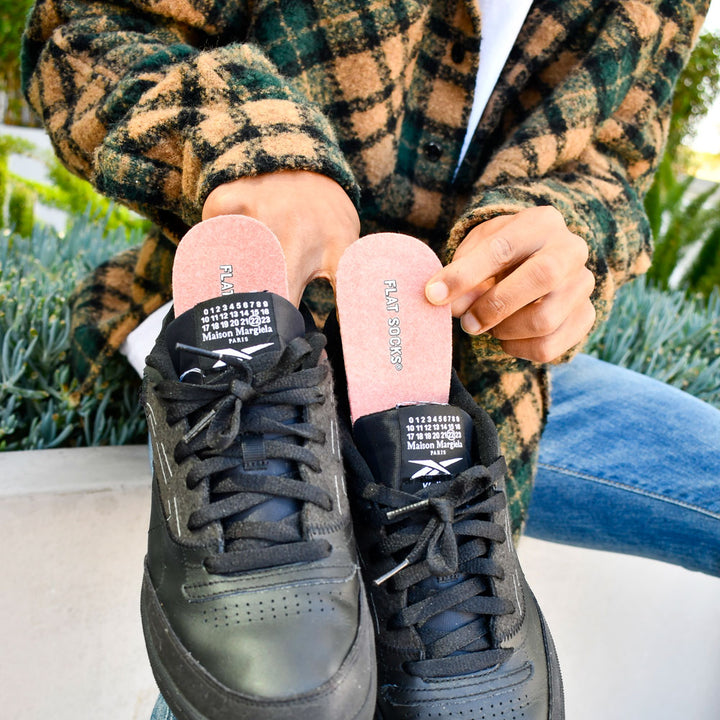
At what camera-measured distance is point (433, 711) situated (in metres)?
0.69

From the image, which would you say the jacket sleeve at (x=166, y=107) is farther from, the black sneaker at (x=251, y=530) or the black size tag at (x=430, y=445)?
the black size tag at (x=430, y=445)

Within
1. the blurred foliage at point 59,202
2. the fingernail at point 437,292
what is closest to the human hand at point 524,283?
the fingernail at point 437,292

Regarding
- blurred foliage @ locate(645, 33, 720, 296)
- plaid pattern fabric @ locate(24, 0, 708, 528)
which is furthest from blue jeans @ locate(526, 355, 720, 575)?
blurred foliage @ locate(645, 33, 720, 296)

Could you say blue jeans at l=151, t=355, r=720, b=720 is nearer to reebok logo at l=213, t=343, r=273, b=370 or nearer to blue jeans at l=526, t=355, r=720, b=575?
blue jeans at l=526, t=355, r=720, b=575

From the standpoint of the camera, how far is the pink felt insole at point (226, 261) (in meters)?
Result: 0.77

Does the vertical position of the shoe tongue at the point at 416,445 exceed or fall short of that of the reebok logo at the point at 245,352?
it falls short

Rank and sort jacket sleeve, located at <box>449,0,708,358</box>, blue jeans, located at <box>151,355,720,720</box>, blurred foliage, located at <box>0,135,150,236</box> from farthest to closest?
blurred foliage, located at <box>0,135,150,236</box>
blue jeans, located at <box>151,355,720,720</box>
jacket sleeve, located at <box>449,0,708,358</box>

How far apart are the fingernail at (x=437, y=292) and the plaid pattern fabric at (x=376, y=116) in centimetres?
Answer: 9

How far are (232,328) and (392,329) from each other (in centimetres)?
24

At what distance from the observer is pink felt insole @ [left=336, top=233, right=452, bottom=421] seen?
0.89m

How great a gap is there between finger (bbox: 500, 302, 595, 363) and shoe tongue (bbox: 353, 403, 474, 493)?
138mm

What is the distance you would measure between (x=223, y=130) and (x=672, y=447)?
1.01 m

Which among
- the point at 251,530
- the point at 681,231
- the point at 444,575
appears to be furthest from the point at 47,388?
the point at 681,231

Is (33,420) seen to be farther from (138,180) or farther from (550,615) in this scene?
(550,615)
